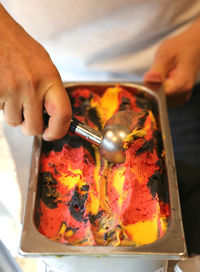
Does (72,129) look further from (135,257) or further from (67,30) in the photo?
(67,30)

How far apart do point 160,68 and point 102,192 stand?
52cm

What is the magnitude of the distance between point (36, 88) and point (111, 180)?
0.29 meters

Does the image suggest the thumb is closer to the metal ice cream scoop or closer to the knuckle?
the metal ice cream scoop

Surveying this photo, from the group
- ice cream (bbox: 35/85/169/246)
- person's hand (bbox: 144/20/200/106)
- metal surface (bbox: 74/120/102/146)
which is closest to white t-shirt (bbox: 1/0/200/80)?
person's hand (bbox: 144/20/200/106)

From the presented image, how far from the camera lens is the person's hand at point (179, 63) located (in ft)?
3.88

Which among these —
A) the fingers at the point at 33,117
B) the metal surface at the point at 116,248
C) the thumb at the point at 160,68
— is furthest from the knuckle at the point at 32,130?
the thumb at the point at 160,68

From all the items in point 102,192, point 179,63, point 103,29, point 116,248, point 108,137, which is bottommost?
point 116,248

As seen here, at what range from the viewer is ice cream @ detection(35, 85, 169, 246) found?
2.54 feet

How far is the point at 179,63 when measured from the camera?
124cm

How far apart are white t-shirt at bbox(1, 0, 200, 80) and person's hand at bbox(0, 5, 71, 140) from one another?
38 centimetres

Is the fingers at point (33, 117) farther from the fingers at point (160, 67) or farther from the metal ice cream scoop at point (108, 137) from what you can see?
the fingers at point (160, 67)

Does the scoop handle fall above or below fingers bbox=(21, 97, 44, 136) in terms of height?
below

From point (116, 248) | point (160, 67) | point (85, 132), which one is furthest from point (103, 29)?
point (116, 248)

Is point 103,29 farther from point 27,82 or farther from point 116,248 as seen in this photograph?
point 116,248
